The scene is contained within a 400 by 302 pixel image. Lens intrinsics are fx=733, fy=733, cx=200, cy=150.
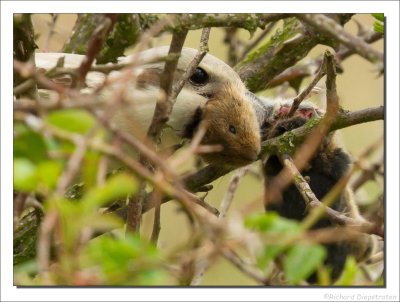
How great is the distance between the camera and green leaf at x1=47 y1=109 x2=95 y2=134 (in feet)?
3.22

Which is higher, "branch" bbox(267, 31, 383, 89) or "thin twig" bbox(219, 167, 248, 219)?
"branch" bbox(267, 31, 383, 89)

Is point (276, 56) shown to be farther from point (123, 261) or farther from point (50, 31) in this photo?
point (123, 261)

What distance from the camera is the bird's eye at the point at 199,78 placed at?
2432mm

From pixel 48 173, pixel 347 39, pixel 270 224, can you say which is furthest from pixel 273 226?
pixel 347 39

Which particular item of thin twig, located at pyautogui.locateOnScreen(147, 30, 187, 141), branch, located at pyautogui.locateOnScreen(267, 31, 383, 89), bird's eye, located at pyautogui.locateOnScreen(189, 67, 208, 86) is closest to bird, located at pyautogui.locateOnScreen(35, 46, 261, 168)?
bird's eye, located at pyautogui.locateOnScreen(189, 67, 208, 86)

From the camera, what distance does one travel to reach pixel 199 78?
2.45 metres

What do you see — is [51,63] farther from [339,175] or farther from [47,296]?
[339,175]

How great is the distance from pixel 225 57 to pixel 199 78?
24.7 inches

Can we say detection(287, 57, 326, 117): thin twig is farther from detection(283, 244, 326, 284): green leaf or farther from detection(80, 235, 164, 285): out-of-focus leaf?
detection(80, 235, 164, 285): out-of-focus leaf

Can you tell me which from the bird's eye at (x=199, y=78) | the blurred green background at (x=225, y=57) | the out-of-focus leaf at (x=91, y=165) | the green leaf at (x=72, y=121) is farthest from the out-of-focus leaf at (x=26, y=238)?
the green leaf at (x=72, y=121)

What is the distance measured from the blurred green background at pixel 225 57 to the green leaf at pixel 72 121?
40.8 inches

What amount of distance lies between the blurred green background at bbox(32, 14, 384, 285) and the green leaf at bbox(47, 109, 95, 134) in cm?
104

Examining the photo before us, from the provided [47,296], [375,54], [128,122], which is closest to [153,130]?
[128,122]

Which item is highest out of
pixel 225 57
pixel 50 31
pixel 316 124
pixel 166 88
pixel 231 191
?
pixel 166 88
